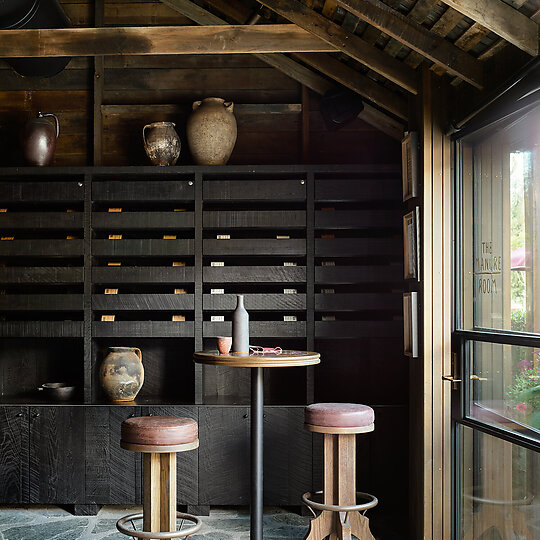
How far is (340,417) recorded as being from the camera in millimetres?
3525

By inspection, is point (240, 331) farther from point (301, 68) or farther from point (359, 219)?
point (301, 68)

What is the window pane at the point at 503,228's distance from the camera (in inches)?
112

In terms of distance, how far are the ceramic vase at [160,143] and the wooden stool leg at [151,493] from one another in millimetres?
2206

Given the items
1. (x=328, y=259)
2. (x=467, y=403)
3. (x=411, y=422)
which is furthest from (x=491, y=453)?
(x=328, y=259)

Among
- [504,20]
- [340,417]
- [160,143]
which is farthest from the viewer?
[160,143]

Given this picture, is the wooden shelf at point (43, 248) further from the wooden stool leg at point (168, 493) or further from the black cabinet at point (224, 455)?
the wooden stool leg at point (168, 493)

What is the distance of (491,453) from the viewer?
3.20 metres

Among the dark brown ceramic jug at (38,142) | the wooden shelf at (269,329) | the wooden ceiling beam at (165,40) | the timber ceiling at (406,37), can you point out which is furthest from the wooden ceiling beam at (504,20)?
the dark brown ceramic jug at (38,142)

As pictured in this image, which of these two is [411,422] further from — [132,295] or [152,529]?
[132,295]

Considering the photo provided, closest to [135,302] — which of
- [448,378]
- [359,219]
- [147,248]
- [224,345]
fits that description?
[147,248]

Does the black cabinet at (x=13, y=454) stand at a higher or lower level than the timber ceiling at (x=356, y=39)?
lower

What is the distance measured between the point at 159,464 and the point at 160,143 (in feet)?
7.62

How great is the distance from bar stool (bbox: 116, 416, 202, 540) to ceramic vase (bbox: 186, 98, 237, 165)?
2.08 m

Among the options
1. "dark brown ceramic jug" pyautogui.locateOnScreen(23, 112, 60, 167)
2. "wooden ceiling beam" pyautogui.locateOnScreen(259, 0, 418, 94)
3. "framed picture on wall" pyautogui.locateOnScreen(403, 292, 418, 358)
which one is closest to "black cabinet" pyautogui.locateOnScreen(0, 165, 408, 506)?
"dark brown ceramic jug" pyautogui.locateOnScreen(23, 112, 60, 167)
